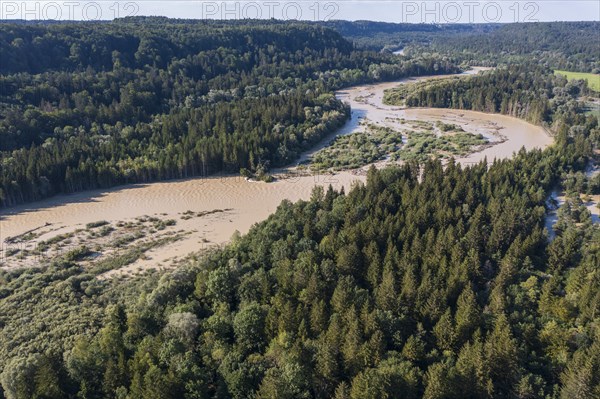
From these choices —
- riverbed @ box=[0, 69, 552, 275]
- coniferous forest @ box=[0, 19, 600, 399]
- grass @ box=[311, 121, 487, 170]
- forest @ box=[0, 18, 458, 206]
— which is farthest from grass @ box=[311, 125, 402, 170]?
coniferous forest @ box=[0, 19, 600, 399]

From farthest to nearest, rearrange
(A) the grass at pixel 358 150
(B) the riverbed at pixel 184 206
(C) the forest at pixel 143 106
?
(A) the grass at pixel 358 150, (C) the forest at pixel 143 106, (B) the riverbed at pixel 184 206

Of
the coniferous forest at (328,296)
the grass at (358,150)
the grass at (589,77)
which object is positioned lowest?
the coniferous forest at (328,296)

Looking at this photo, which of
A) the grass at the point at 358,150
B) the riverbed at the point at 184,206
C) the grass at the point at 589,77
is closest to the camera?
the riverbed at the point at 184,206

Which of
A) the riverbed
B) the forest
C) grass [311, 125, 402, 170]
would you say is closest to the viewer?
the riverbed

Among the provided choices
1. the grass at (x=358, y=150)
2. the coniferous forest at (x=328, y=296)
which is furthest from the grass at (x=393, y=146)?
the coniferous forest at (x=328, y=296)

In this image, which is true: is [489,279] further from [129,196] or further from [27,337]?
A: [129,196]

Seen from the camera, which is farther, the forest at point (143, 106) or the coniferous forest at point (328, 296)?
the forest at point (143, 106)

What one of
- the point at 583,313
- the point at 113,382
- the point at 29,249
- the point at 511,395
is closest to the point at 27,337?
the point at 113,382

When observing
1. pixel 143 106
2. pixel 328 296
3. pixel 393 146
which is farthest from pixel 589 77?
pixel 328 296

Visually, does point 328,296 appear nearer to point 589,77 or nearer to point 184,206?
point 184,206

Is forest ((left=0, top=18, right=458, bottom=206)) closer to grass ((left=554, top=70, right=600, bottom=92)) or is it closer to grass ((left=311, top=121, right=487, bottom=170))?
grass ((left=311, top=121, right=487, bottom=170))

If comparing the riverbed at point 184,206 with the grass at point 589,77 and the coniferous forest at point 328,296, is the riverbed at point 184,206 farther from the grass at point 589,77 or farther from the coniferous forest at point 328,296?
the grass at point 589,77
